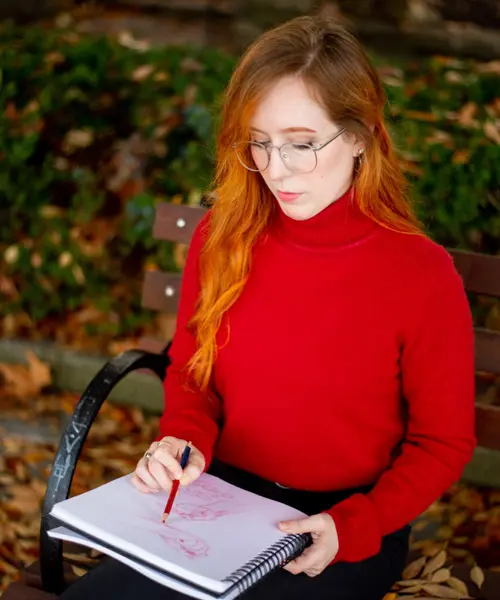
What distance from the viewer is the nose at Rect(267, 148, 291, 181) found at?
171 cm

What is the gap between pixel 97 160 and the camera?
3.99m

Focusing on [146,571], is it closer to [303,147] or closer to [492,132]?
[303,147]

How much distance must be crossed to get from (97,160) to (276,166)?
8.03ft

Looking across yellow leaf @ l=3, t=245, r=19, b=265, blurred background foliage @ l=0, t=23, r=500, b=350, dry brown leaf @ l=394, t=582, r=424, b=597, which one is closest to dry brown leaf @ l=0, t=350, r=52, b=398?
blurred background foliage @ l=0, t=23, r=500, b=350

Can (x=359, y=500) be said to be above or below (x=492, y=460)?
above

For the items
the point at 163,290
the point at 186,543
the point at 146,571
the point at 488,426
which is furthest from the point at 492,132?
the point at 146,571

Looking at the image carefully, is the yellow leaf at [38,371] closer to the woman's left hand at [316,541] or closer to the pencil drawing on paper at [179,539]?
the pencil drawing on paper at [179,539]

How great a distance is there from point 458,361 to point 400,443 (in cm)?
33

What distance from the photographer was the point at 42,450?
12.0ft

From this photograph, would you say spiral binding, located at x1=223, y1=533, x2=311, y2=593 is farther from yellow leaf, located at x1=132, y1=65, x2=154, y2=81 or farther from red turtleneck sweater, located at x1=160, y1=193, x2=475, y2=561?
yellow leaf, located at x1=132, y1=65, x2=154, y2=81

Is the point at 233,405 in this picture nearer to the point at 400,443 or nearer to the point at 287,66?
the point at 400,443

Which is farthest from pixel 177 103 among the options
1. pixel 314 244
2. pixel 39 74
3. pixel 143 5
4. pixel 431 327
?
pixel 431 327

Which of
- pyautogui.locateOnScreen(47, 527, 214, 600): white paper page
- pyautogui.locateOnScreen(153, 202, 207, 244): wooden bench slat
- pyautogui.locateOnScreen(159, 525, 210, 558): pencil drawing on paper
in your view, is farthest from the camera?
pyautogui.locateOnScreen(153, 202, 207, 244): wooden bench slat

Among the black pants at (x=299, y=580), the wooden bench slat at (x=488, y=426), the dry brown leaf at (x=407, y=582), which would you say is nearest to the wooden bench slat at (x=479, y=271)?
the wooden bench slat at (x=488, y=426)
